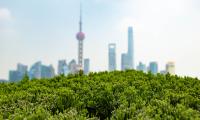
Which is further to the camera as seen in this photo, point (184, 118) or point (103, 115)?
point (103, 115)

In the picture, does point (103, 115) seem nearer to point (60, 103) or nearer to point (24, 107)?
point (60, 103)

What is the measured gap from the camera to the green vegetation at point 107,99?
834cm

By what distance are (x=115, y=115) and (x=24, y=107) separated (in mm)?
1954

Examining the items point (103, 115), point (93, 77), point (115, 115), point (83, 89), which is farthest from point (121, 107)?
point (93, 77)

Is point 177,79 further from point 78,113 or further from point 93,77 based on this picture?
point 78,113

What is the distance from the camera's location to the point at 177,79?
38.9ft

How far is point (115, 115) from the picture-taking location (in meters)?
8.38

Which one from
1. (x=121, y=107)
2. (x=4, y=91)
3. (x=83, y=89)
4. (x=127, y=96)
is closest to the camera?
(x=121, y=107)

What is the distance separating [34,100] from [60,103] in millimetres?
780

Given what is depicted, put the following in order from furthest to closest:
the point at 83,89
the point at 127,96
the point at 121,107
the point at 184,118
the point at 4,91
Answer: the point at 4,91, the point at 83,89, the point at 127,96, the point at 121,107, the point at 184,118

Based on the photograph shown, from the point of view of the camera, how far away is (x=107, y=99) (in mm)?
9555

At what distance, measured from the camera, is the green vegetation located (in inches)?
328

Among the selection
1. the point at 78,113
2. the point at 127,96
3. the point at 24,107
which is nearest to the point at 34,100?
the point at 24,107

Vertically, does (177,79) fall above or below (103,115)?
above
